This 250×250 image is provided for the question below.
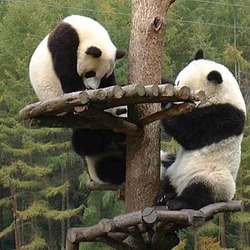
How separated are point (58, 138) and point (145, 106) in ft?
39.1

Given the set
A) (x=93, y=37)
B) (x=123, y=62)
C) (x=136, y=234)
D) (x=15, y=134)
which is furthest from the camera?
(x=15, y=134)

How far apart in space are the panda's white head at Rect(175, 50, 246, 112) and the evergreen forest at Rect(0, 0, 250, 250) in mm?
9451

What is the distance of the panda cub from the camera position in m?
4.16

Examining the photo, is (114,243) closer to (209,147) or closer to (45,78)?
(209,147)

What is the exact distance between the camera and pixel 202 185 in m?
4.15

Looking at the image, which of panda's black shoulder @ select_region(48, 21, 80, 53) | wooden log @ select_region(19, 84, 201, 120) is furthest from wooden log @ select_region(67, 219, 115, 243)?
panda's black shoulder @ select_region(48, 21, 80, 53)

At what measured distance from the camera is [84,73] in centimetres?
462

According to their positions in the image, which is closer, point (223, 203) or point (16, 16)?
point (223, 203)

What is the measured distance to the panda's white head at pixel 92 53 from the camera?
4.60 meters

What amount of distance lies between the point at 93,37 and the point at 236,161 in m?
1.31

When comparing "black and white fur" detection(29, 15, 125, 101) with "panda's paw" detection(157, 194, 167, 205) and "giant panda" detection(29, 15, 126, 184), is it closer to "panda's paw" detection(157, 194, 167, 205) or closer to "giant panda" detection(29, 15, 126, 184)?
"giant panda" detection(29, 15, 126, 184)

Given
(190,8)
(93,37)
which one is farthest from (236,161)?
(190,8)

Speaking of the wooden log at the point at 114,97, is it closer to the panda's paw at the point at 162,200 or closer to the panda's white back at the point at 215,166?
the panda's white back at the point at 215,166

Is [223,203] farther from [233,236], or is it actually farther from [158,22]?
[233,236]
